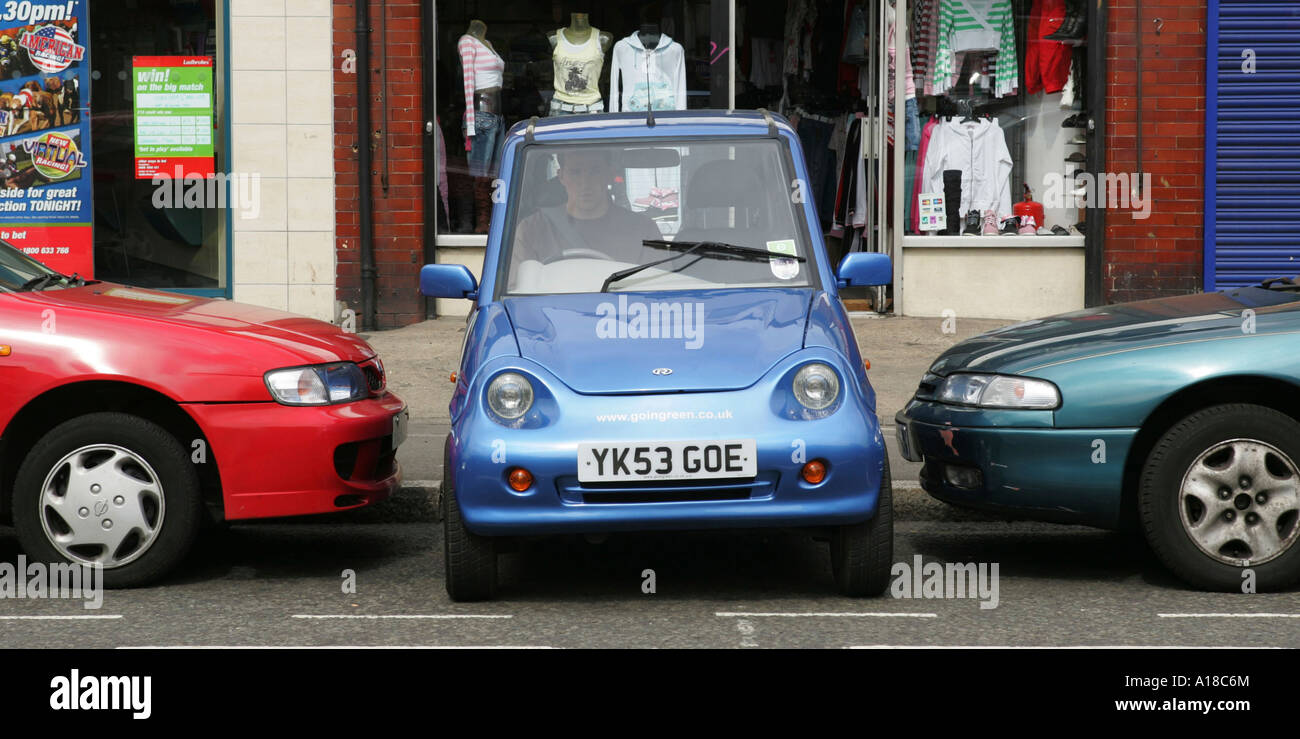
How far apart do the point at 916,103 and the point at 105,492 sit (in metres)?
8.56

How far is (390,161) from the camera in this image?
12.3 meters

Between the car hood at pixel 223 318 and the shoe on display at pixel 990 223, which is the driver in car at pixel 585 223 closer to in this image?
the car hood at pixel 223 318

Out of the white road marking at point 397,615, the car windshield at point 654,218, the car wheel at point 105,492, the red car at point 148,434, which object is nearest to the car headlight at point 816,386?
the car windshield at point 654,218

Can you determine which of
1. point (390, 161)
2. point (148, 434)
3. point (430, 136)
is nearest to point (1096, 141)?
point (430, 136)

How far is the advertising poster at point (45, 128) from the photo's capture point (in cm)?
1224

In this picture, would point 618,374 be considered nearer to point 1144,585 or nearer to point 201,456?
point 201,456

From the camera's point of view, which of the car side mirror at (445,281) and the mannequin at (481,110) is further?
the mannequin at (481,110)

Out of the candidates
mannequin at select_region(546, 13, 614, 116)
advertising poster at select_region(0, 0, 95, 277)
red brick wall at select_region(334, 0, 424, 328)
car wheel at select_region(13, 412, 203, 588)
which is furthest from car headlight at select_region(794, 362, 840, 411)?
advertising poster at select_region(0, 0, 95, 277)

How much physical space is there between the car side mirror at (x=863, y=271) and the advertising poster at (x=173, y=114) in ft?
24.4

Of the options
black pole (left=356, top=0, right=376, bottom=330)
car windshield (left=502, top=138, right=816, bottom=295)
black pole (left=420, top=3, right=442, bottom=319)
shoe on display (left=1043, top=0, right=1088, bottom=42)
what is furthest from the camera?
shoe on display (left=1043, top=0, right=1088, bottom=42)

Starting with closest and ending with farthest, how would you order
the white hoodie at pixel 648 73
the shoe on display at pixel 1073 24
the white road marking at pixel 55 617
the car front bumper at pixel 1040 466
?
the white road marking at pixel 55 617, the car front bumper at pixel 1040 466, the shoe on display at pixel 1073 24, the white hoodie at pixel 648 73

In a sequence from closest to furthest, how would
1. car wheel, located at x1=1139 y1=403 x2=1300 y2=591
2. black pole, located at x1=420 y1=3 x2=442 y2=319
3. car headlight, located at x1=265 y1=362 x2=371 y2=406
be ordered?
car wheel, located at x1=1139 y1=403 x2=1300 y2=591 < car headlight, located at x1=265 y1=362 x2=371 y2=406 < black pole, located at x1=420 y1=3 x2=442 y2=319

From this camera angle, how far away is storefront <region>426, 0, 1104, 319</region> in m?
12.7

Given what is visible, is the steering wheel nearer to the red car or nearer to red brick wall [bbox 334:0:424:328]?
the red car
